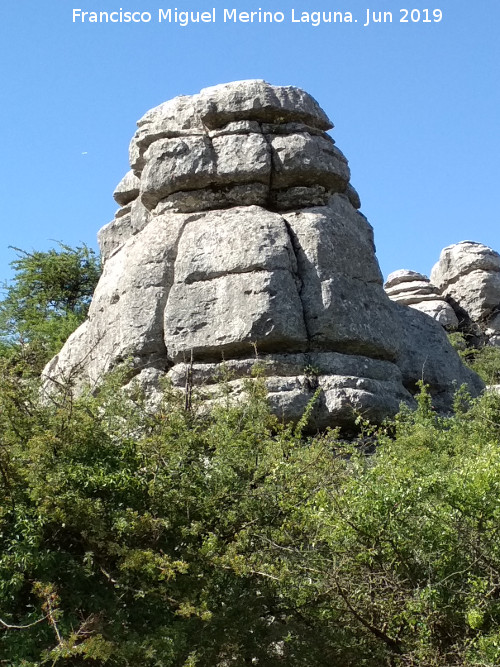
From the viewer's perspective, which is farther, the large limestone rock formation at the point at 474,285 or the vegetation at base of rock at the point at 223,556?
the large limestone rock formation at the point at 474,285

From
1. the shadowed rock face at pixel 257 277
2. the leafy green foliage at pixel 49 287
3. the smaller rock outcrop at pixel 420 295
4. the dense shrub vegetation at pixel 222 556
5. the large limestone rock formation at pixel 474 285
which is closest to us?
the dense shrub vegetation at pixel 222 556

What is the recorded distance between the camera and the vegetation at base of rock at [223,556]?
5.74 m

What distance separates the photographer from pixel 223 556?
20.5 ft

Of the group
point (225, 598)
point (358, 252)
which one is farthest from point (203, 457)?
point (358, 252)

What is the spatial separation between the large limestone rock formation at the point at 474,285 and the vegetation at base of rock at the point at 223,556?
73.3ft

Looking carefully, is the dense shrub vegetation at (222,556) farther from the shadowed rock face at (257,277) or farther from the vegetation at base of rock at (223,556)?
the shadowed rock face at (257,277)

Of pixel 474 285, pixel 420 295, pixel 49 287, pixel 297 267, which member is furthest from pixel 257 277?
pixel 474 285

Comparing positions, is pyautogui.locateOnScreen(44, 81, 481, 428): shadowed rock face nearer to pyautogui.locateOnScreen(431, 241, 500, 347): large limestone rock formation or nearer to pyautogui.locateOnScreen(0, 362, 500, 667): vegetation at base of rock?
pyautogui.locateOnScreen(0, 362, 500, 667): vegetation at base of rock

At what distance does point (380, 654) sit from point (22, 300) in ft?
61.6

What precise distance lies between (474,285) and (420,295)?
178 cm

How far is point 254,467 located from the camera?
745 centimetres

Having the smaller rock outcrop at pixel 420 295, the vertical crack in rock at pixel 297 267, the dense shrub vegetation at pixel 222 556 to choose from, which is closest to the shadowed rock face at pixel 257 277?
the vertical crack in rock at pixel 297 267

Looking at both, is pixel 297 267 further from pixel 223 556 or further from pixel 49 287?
pixel 49 287

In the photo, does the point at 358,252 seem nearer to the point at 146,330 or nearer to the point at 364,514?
the point at 146,330
